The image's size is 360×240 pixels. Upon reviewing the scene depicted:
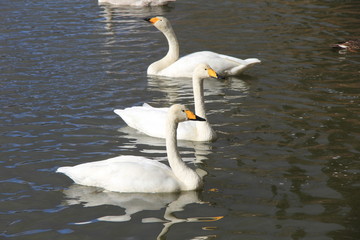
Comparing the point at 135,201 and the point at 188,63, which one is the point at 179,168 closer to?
the point at 135,201

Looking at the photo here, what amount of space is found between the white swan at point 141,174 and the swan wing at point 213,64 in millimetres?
5758

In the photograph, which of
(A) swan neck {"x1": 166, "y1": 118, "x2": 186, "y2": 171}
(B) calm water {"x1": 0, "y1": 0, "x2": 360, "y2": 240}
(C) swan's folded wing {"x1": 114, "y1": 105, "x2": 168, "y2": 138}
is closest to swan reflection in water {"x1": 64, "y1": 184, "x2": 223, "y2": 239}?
(B) calm water {"x1": 0, "y1": 0, "x2": 360, "y2": 240}

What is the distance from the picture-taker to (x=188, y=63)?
14922mm

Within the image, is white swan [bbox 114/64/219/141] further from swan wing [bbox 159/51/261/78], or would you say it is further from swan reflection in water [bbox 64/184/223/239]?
swan wing [bbox 159/51/261/78]

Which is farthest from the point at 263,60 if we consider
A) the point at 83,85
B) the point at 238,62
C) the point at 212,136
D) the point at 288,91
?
the point at 212,136

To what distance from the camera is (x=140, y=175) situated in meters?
8.84

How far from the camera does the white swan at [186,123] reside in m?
10.9

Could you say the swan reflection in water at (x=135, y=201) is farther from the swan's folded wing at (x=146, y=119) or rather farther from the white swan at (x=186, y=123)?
the swan's folded wing at (x=146, y=119)

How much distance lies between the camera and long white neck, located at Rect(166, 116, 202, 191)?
29.1ft

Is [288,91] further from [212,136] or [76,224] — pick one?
[76,224]

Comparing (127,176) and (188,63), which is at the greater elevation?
(188,63)

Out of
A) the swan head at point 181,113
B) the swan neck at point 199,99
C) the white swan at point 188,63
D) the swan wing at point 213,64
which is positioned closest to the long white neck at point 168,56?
the white swan at point 188,63

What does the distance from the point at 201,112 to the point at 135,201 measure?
109 inches

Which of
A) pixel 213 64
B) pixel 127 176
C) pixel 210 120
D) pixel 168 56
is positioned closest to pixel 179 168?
pixel 127 176
